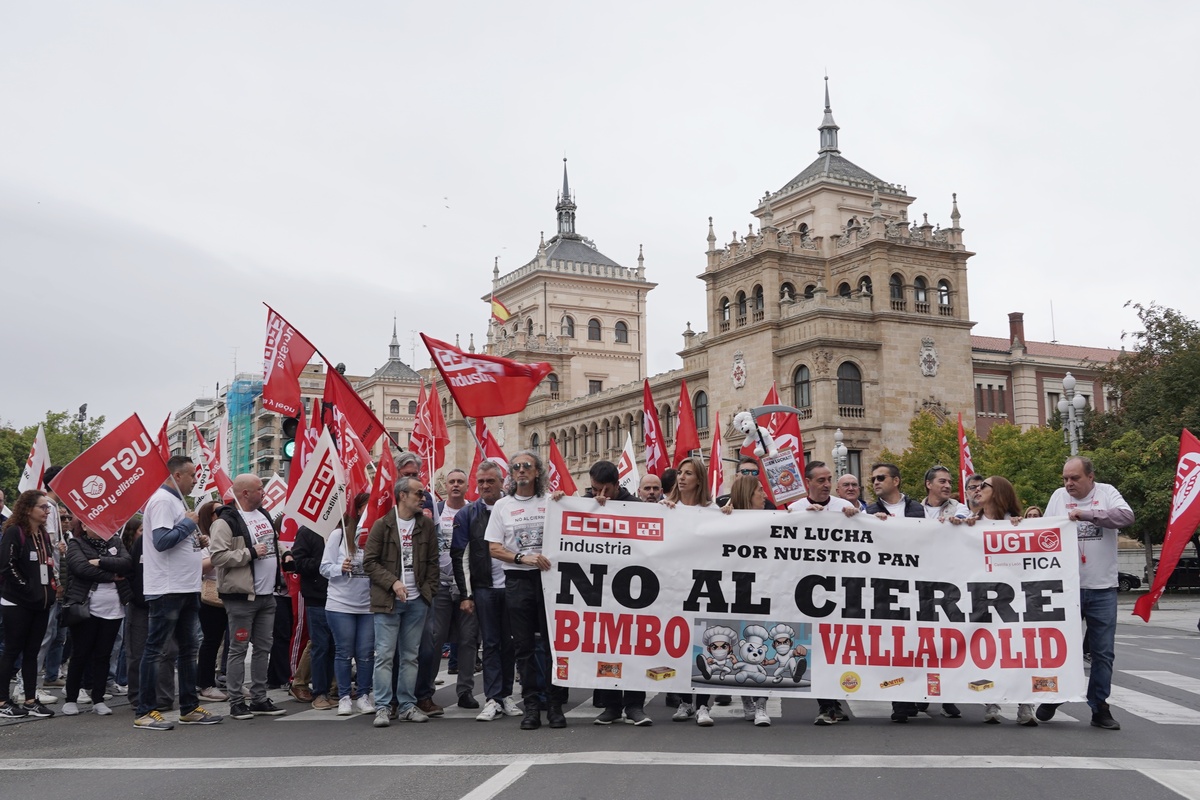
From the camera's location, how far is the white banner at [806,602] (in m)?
9.37

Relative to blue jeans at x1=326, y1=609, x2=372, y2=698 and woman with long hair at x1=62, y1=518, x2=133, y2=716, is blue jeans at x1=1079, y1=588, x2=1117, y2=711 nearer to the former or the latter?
blue jeans at x1=326, y1=609, x2=372, y2=698

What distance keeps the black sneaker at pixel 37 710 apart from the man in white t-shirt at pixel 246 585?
1779 mm

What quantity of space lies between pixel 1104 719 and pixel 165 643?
25.4 ft

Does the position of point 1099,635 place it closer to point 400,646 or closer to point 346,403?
point 400,646


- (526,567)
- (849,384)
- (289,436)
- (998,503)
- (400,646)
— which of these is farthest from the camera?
(849,384)

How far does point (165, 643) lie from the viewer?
403 inches

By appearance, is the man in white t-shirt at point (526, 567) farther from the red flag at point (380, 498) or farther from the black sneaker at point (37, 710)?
the black sneaker at point (37, 710)

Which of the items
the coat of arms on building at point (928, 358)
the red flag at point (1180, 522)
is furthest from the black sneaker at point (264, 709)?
the coat of arms on building at point (928, 358)

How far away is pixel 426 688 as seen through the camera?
10.6 metres

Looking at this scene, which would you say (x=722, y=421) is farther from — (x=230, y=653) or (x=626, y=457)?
(x=230, y=653)

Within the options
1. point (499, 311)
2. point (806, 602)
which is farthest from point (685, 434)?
point (499, 311)

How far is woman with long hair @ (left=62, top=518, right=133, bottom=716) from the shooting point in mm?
11016

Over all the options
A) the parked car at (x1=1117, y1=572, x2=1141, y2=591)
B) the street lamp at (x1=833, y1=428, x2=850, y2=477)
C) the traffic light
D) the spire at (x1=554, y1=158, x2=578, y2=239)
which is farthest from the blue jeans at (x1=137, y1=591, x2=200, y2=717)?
the spire at (x1=554, y1=158, x2=578, y2=239)

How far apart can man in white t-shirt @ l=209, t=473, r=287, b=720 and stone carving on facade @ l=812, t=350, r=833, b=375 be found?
40681 millimetres
